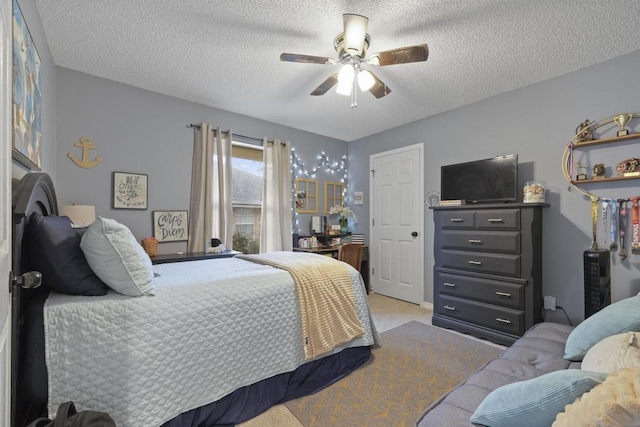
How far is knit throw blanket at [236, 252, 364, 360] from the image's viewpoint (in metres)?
1.99

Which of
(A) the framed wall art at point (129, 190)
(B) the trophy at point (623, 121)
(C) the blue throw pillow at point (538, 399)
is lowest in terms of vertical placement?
(C) the blue throw pillow at point (538, 399)

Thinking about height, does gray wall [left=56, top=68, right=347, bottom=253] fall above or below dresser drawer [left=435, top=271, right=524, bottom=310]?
above

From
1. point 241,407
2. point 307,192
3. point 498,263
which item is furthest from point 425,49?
point 307,192

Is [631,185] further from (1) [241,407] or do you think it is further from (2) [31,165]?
(2) [31,165]

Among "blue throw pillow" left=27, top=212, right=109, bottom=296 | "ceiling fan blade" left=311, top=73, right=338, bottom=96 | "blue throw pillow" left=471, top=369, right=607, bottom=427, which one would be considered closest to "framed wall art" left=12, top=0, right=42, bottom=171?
"blue throw pillow" left=27, top=212, right=109, bottom=296

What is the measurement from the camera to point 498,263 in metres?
A: 2.76

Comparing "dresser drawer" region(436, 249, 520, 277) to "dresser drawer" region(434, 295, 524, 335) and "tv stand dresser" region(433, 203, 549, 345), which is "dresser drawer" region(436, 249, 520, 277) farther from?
"dresser drawer" region(434, 295, 524, 335)

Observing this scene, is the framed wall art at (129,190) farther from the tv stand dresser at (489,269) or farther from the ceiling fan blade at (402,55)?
the tv stand dresser at (489,269)

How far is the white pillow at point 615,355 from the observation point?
100 cm

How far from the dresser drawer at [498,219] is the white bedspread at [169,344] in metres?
2.11

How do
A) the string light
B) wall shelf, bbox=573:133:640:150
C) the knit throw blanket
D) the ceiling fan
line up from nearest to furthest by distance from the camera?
the ceiling fan, the knit throw blanket, wall shelf, bbox=573:133:640:150, the string light

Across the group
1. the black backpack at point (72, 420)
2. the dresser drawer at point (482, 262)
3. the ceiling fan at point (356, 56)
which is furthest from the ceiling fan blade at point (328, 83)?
the black backpack at point (72, 420)

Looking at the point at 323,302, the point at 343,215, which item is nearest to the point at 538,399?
the point at 323,302

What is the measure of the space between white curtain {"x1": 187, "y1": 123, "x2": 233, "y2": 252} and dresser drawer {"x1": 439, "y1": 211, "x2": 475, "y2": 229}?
8.50 ft
